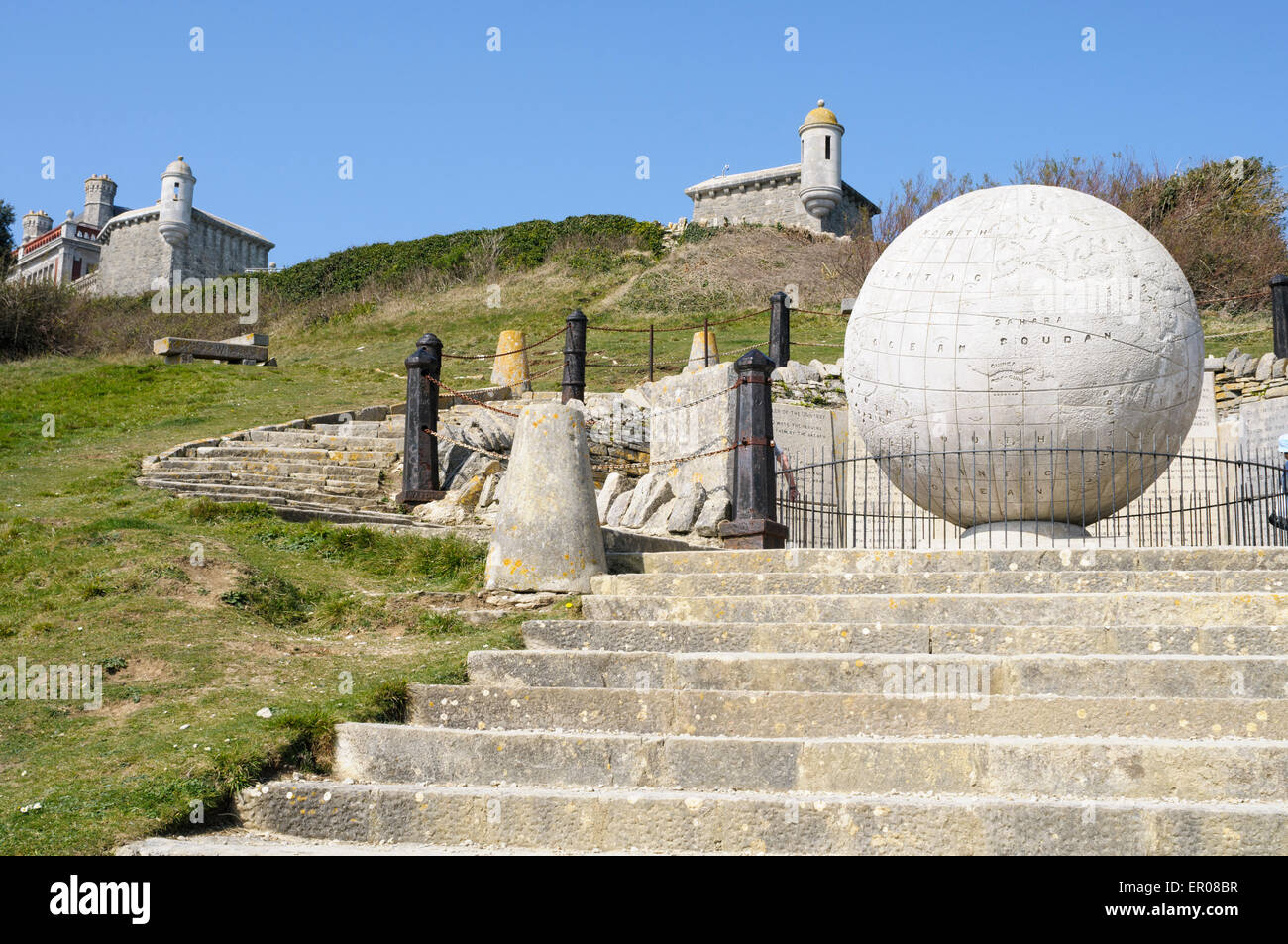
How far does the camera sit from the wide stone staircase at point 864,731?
4.47 metres

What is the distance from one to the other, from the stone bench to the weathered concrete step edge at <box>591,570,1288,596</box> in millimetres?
17413

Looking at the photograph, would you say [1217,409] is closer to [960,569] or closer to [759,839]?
[960,569]

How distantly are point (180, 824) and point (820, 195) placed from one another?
1519 inches

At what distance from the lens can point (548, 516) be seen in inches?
310

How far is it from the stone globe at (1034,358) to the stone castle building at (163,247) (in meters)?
45.4

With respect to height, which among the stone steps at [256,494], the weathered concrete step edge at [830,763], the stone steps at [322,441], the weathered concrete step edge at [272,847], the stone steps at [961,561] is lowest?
the weathered concrete step edge at [272,847]

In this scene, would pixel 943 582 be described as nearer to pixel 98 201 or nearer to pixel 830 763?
pixel 830 763

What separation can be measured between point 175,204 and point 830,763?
50.5 meters

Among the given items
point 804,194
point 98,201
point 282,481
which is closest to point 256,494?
point 282,481

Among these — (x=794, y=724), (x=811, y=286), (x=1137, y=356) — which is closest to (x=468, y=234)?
(x=811, y=286)

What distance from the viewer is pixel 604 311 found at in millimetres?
32969

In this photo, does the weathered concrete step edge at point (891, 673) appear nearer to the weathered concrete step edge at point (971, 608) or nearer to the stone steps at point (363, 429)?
the weathered concrete step edge at point (971, 608)

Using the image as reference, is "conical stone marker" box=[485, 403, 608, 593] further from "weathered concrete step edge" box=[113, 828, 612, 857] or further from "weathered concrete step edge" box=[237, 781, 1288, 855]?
"weathered concrete step edge" box=[113, 828, 612, 857]

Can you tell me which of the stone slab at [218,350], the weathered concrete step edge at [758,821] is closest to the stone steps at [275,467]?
the weathered concrete step edge at [758,821]
